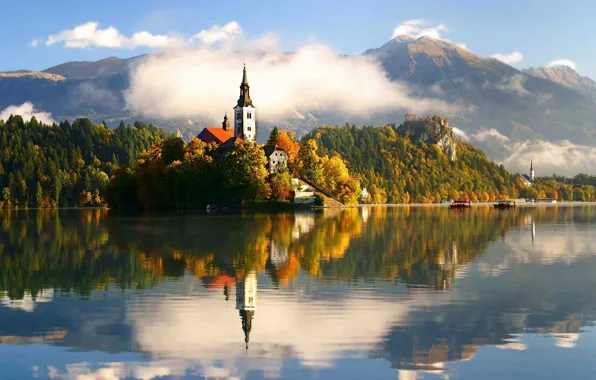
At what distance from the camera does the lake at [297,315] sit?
21078 mm

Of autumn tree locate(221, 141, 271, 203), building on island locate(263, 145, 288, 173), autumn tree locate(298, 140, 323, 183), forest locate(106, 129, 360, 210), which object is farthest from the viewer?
autumn tree locate(298, 140, 323, 183)

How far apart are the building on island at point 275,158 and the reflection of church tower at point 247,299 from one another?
5636 inches

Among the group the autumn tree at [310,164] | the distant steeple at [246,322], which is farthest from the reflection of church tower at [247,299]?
the autumn tree at [310,164]

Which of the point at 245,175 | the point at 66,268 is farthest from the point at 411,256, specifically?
the point at 245,175

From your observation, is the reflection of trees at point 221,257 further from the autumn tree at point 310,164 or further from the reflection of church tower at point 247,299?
the autumn tree at point 310,164

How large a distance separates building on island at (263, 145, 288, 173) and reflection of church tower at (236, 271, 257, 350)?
143150mm

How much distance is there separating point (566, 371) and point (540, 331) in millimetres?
4861

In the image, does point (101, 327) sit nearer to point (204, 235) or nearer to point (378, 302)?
point (378, 302)

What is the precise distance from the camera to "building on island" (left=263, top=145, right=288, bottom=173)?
18388 cm

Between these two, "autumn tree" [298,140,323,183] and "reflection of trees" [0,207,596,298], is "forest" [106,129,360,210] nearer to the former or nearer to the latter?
"autumn tree" [298,140,323,183]

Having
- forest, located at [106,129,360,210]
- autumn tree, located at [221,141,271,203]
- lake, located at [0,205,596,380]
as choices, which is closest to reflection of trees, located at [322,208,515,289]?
lake, located at [0,205,596,380]

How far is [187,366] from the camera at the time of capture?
21.0 metres

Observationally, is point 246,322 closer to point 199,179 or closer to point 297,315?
point 297,315

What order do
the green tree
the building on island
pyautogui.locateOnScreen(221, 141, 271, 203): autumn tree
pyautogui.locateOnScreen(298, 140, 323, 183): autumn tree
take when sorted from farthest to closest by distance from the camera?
pyautogui.locateOnScreen(298, 140, 323, 183): autumn tree < the building on island < the green tree < pyautogui.locateOnScreen(221, 141, 271, 203): autumn tree
